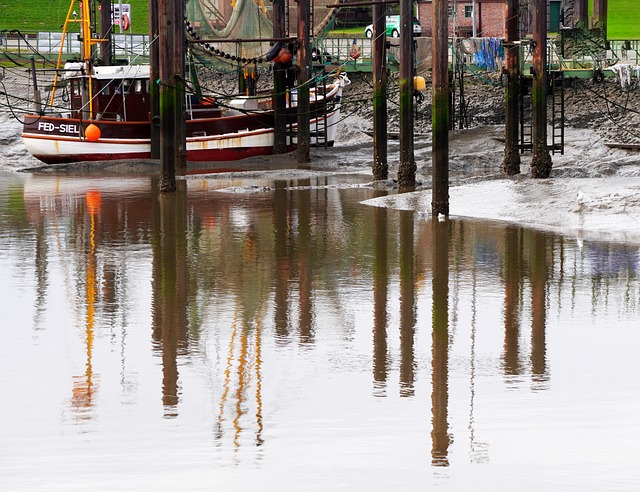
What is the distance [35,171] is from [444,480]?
89.8ft

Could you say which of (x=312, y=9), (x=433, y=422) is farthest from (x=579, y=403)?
(x=312, y=9)

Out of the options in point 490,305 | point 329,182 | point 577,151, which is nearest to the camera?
point 490,305

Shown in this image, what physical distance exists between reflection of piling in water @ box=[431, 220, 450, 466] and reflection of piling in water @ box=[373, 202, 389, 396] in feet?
1.52

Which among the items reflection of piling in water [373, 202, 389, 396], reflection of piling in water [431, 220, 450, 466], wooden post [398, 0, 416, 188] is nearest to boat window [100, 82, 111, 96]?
wooden post [398, 0, 416, 188]


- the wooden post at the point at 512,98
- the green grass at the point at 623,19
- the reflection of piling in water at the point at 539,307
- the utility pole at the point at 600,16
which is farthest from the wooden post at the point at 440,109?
the green grass at the point at 623,19

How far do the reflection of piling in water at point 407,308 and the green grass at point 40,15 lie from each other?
40.7m

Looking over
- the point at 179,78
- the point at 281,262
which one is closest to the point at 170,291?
the point at 281,262

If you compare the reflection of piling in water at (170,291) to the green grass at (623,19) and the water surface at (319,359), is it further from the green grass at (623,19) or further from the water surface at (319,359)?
the green grass at (623,19)

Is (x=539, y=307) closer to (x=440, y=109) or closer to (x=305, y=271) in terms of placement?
(x=305, y=271)

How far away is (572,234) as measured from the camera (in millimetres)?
20375

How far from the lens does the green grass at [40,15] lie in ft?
197

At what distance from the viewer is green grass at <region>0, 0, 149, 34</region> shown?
Answer: 60094 mm

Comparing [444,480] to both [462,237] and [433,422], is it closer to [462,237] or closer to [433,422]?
[433,422]

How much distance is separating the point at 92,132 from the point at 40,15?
96.4ft
